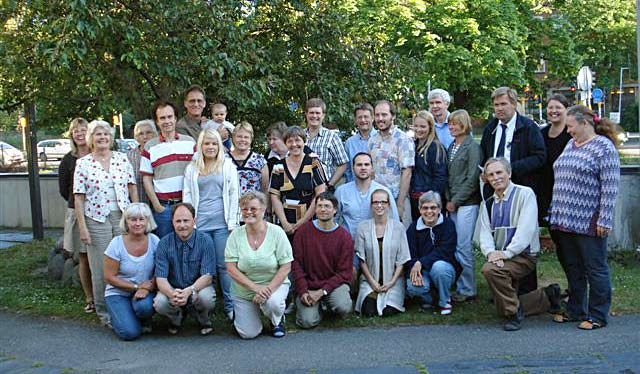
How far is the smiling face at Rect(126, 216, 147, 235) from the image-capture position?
6.29 m

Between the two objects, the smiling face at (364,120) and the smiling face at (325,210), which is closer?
the smiling face at (325,210)

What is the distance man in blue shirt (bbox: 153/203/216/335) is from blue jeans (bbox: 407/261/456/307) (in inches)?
74.5

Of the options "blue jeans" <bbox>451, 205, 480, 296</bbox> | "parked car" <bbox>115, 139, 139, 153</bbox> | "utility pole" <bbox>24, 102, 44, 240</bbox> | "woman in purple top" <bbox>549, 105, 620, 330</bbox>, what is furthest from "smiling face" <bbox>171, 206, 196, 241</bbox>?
"utility pole" <bbox>24, 102, 44, 240</bbox>

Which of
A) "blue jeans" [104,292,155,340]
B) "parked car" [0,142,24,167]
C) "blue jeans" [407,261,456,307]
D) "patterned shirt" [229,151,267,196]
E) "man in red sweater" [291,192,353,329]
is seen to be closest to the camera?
"blue jeans" [104,292,155,340]

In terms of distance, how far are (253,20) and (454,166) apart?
3.24 m

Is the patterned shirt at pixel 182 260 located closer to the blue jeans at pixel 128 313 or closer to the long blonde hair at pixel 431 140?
the blue jeans at pixel 128 313

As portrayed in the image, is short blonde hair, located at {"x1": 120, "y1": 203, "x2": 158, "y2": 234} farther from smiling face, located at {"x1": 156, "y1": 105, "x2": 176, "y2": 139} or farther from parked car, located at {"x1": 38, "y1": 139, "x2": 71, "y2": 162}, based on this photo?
parked car, located at {"x1": 38, "y1": 139, "x2": 71, "y2": 162}

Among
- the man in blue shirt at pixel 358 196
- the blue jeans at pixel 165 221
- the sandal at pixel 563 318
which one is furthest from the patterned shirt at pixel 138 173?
the sandal at pixel 563 318

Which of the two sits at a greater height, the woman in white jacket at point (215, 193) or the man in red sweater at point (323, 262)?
the woman in white jacket at point (215, 193)

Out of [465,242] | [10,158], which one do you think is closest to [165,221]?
[465,242]

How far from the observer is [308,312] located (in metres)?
6.39

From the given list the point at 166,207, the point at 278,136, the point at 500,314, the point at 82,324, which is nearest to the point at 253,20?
the point at 278,136

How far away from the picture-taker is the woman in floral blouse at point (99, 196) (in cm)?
666

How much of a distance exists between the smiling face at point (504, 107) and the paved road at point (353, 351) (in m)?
1.87
